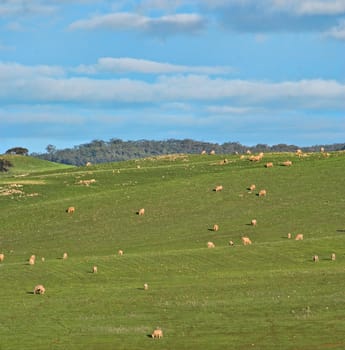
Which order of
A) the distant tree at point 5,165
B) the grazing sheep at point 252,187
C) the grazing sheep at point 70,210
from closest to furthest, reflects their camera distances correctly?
the grazing sheep at point 70,210 → the grazing sheep at point 252,187 → the distant tree at point 5,165

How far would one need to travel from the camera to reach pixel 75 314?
40.6m

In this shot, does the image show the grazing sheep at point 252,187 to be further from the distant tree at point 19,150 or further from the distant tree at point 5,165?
the distant tree at point 19,150

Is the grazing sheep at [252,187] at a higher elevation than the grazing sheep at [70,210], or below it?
higher

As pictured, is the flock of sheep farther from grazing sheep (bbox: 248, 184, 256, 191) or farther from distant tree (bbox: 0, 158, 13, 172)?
distant tree (bbox: 0, 158, 13, 172)

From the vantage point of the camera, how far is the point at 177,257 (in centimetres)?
5488

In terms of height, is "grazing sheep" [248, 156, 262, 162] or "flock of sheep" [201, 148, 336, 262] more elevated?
"grazing sheep" [248, 156, 262, 162]

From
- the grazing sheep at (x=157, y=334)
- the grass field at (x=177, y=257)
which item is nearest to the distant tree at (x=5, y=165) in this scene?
the grass field at (x=177, y=257)

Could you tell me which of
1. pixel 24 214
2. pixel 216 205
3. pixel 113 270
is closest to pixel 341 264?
pixel 113 270

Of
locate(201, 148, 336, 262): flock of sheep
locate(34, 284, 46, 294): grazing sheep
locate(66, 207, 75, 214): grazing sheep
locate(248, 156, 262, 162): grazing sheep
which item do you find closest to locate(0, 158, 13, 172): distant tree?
locate(201, 148, 336, 262): flock of sheep

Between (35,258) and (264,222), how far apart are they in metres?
17.3

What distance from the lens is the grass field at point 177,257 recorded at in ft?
121

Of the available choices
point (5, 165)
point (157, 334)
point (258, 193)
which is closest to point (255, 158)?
point (258, 193)

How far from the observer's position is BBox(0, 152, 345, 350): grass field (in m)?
36.8

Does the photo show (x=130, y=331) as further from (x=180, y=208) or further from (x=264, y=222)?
(x=180, y=208)
